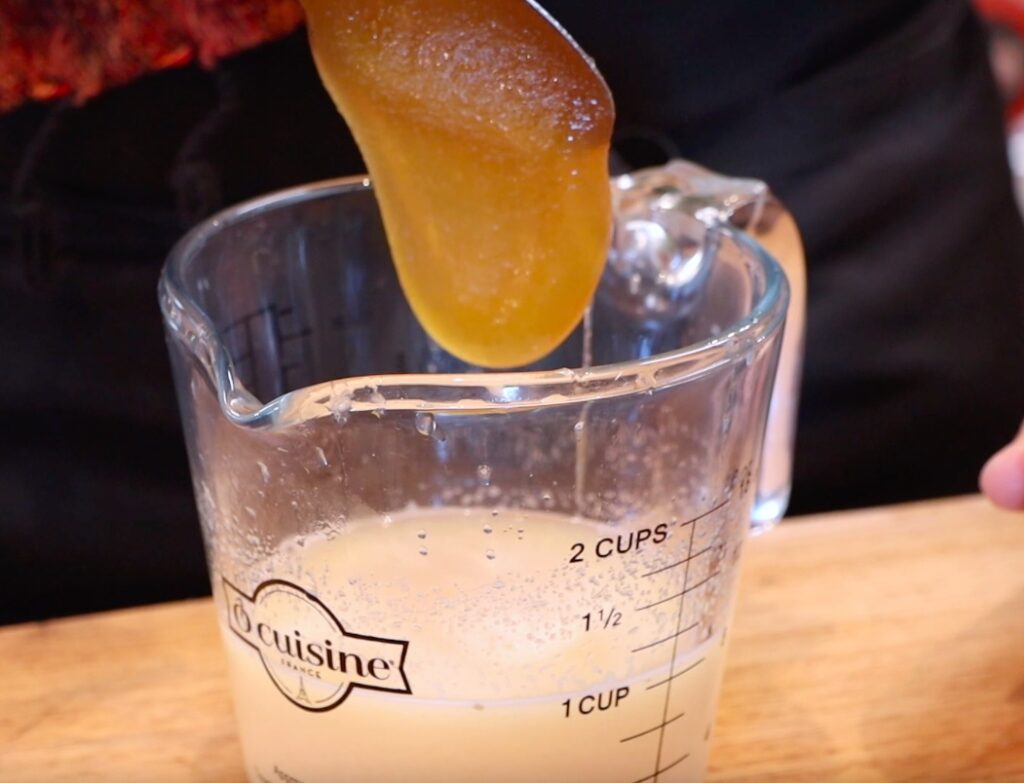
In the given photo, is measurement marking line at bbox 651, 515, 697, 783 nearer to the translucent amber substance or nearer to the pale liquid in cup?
the pale liquid in cup

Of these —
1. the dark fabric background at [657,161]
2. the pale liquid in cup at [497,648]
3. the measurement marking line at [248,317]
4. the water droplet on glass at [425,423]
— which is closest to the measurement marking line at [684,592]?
the pale liquid in cup at [497,648]

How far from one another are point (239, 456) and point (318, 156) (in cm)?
41

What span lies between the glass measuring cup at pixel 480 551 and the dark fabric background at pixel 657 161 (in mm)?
312

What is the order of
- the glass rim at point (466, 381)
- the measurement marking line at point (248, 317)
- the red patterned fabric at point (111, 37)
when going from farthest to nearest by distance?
1. the red patterned fabric at point (111, 37)
2. the measurement marking line at point (248, 317)
3. the glass rim at point (466, 381)

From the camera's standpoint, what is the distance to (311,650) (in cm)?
51

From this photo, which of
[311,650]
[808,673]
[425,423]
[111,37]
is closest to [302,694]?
[311,650]

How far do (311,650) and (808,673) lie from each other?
315 mm

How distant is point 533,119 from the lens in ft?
1.73

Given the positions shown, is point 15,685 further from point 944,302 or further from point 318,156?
point 944,302

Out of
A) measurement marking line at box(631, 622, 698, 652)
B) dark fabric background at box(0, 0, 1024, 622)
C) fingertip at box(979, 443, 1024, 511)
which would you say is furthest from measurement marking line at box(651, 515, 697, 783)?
dark fabric background at box(0, 0, 1024, 622)

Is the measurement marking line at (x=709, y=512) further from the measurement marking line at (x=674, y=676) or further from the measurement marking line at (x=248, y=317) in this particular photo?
the measurement marking line at (x=248, y=317)

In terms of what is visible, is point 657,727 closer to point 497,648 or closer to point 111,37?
point 497,648

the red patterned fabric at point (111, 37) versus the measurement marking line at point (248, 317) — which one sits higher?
the red patterned fabric at point (111, 37)

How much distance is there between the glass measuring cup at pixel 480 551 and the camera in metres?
0.48
